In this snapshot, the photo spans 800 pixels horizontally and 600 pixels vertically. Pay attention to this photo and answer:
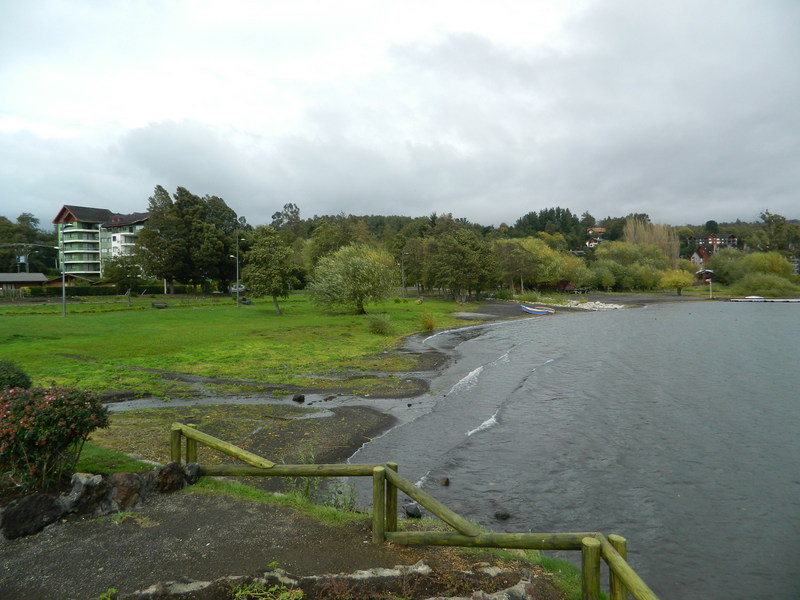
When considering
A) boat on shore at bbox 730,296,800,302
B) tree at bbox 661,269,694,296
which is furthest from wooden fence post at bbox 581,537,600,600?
tree at bbox 661,269,694,296

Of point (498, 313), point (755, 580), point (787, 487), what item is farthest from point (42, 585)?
point (498, 313)

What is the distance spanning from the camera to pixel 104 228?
425 feet

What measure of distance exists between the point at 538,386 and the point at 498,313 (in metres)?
50.5

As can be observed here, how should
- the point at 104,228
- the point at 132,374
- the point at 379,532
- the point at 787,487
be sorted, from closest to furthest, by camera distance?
the point at 379,532 → the point at 787,487 → the point at 132,374 → the point at 104,228

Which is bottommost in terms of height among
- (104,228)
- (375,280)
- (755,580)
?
(755,580)

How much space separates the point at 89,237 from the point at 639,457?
460 ft

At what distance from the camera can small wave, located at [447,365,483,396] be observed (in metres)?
27.4

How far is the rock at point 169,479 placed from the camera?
31.6ft

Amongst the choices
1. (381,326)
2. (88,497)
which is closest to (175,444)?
(88,497)

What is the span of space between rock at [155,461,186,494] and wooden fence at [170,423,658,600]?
49 cm

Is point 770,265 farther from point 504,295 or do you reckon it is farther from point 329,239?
point 329,239

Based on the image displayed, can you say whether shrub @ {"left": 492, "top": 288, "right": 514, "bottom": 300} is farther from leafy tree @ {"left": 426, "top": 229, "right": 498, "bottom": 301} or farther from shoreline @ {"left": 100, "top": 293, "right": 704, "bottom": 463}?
shoreline @ {"left": 100, "top": 293, "right": 704, "bottom": 463}

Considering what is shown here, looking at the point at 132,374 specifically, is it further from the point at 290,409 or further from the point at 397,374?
the point at 397,374

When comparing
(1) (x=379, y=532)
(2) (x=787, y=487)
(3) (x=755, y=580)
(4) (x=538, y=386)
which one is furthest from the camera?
(4) (x=538, y=386)
